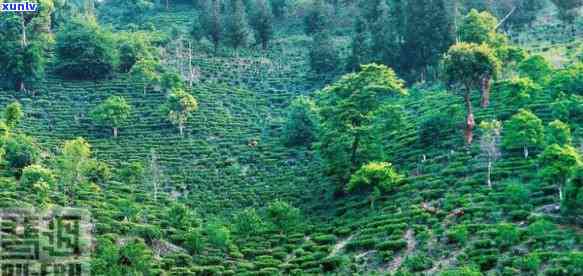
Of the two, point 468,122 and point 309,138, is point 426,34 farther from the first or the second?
point 468,122

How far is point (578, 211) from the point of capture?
5212 centimetres

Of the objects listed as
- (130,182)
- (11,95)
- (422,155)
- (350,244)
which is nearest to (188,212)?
(130,182)

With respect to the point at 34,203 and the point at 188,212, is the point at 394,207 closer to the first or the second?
the point at 188,212

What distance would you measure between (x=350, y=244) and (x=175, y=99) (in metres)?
27.8

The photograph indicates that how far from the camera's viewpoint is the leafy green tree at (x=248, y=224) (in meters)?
60.6

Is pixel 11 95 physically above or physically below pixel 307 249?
above

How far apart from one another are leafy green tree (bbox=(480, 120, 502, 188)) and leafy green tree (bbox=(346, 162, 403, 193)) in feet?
20.6

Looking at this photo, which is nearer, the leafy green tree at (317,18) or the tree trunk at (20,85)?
the tree trunk at (20,85)

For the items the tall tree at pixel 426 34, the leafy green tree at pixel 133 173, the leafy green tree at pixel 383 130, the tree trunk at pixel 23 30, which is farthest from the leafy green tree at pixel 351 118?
the tree trunk at pixel 23 30

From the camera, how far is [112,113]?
77875 millimetres

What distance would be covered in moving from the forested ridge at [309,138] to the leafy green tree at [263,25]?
17cm

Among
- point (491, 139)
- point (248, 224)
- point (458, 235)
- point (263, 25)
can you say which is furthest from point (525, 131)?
point (263, 25)

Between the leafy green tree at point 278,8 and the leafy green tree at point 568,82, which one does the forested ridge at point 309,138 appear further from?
the leafy green tree at point 278,8

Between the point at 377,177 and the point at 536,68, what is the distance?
1943 centimetres
